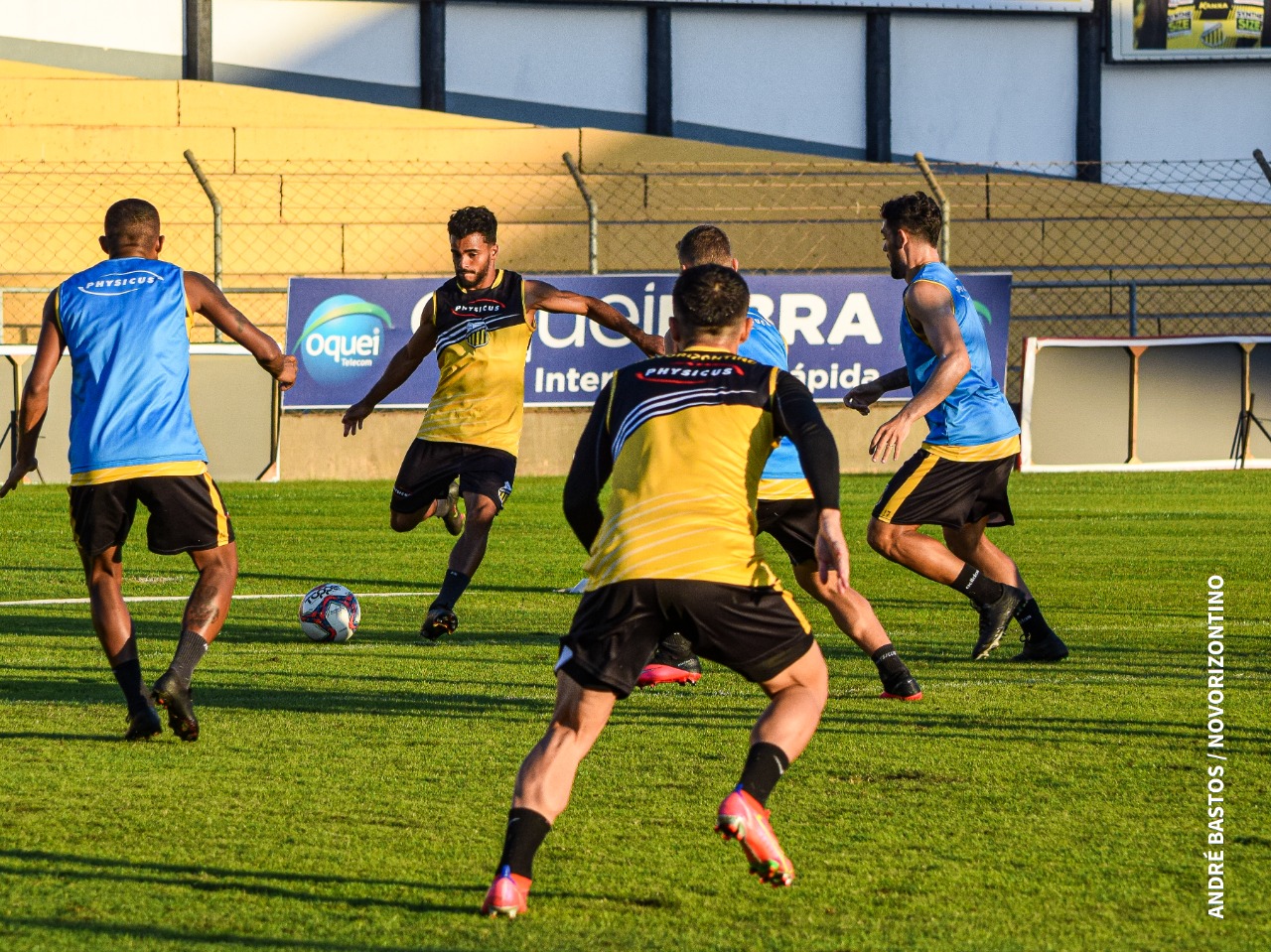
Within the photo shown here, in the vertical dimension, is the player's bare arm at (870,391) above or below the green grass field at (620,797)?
above

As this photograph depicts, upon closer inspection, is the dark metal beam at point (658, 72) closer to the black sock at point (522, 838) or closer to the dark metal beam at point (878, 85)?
the dark metal beam at point (878, 85)

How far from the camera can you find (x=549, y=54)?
2883 centimetres

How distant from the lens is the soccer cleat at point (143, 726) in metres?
6.16

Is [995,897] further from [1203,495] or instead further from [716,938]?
[1203,495]

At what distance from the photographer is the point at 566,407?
59.5ft

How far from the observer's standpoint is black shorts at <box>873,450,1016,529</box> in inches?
312

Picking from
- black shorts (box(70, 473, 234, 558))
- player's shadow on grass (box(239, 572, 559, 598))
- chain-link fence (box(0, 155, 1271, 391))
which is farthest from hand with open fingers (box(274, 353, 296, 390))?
chain-link fence (box(0, 155, 1271, 391))

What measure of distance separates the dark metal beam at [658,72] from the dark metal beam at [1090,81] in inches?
289

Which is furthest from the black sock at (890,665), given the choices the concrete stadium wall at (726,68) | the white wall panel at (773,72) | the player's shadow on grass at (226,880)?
the white wall panel at (773,72)

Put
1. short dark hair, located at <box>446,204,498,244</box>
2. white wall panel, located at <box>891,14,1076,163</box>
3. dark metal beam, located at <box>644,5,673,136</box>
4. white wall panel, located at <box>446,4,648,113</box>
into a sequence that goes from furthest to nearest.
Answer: white wall panel, located at <box>891,14,1076,163</box> < dark metal beam, located at <box>644,5,673,136</box> < white wall panel, located at <box>446,4,648,113</box> < short dark hair, located at <box>446,204,498,244</box>

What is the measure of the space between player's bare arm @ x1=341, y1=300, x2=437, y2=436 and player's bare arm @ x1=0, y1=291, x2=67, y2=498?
9.36 feet

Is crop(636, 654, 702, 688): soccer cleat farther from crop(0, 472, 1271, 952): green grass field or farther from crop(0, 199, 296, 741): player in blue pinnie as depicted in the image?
crop(0, 199, 296, 741): player in blue pinnie

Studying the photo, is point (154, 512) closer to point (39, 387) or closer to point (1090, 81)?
point (39, 387)

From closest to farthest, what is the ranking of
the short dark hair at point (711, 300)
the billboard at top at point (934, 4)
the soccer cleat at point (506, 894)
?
the soccer cleat at point (506, 894) < the short dark hair at point (711, 300) < the billboard at top at point (934, 4)
